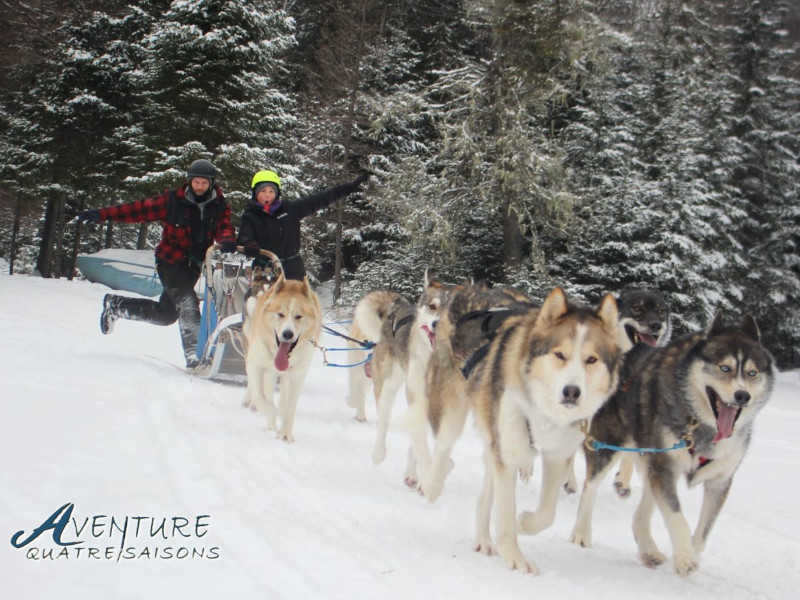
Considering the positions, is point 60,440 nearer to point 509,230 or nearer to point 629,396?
point 629,396

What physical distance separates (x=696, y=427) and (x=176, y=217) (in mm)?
5346

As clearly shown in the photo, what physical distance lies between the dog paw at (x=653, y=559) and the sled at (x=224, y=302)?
4.17 metres

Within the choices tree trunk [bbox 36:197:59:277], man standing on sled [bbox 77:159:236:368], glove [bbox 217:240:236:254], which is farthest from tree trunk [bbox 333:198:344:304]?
glove [bbox 217:240:236:254]

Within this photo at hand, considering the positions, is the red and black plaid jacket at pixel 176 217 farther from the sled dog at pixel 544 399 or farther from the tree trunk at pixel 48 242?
the tree trunk at pixel 48 242

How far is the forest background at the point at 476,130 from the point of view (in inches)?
593

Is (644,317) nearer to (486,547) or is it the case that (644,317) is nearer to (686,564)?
(686,564)

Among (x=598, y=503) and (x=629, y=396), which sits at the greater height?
(x=629, y=396)

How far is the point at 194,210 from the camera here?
656 cm

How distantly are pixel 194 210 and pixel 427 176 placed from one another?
1058 centimetres

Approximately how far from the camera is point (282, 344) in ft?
16.4

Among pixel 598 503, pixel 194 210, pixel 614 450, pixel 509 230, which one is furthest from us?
pixel 509 230

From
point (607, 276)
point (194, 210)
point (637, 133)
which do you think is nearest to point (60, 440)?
point (194, 210)

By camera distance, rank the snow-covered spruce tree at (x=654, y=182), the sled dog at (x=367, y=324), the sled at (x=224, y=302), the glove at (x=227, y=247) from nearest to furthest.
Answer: the sled dog at (x=367, y=324)
the glove at (x=227, y=247)
the sled at (x=224, y=302)
the snow-covered spruce tree at (x=654, y=182)

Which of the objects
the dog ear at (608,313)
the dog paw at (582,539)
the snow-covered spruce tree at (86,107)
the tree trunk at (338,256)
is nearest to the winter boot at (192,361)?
the dog paw at (582,539)
